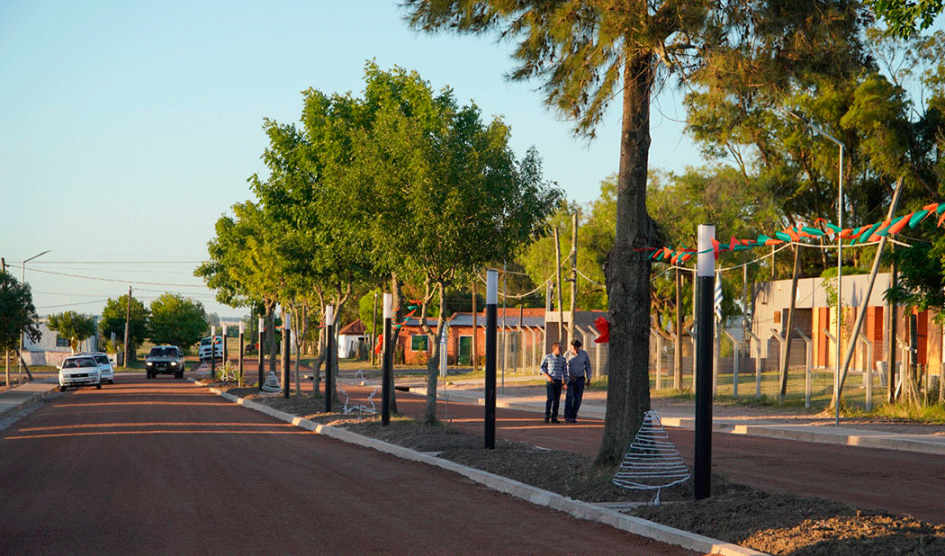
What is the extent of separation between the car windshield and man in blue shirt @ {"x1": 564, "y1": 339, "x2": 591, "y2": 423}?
96.6 feet

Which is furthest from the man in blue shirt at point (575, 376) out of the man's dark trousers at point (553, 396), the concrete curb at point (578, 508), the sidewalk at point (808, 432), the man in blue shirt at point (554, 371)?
the concrete curb at point (578, 508)

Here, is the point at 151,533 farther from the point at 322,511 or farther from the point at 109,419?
the point at 109,419

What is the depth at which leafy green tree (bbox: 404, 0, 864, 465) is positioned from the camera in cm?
1123

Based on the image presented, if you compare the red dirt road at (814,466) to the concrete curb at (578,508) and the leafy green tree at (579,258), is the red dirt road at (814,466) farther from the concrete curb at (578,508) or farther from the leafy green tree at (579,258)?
the leafy green tree at (579,258)

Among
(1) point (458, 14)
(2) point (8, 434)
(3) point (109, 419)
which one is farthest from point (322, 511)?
(3) point (109, 419)

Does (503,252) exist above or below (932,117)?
below

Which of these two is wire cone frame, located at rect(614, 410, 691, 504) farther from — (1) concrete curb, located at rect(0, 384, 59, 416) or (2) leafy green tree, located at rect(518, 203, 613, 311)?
(2) leafy green tree, located at rect(518, 203, 613, 311)

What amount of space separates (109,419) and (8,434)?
370 centimetres

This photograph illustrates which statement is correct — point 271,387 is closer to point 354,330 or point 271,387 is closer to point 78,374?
point 78,374

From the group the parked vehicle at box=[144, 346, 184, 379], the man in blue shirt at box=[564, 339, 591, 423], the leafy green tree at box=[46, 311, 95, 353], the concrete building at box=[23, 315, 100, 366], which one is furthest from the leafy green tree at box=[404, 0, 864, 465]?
the leafy green tree at box=[46, 311, 95, 353]

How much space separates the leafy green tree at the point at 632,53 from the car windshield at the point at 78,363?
3837 centimetres

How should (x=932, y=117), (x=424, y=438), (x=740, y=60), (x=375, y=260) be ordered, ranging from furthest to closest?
(x=932, y=117) < (x=375, y=260) < (x=424, y=438) < (x=740, y=60)

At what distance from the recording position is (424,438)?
1727 centimetres

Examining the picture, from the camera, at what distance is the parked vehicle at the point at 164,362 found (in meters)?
60.8
